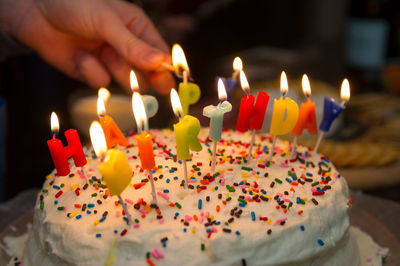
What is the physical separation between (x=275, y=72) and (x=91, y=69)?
3.11 meters

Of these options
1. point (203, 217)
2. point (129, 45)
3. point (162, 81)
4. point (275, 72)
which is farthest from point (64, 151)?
point (275, 72)

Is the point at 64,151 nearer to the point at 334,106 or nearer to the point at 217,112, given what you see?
the point at 217,112

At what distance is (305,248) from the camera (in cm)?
165

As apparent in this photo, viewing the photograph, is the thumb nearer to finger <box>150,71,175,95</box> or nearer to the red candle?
finger <box>150,71,175,95</box>

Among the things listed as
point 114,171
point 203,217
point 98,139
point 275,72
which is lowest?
point 275,72

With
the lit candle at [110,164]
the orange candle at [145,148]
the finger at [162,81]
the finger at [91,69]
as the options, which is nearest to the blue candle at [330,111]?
the orange candle at [145,148]

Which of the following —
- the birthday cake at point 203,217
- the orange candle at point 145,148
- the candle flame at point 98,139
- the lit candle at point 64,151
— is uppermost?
the candle flame at point 98,139

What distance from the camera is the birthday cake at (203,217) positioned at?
1.56 m

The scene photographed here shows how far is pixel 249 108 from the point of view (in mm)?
1862

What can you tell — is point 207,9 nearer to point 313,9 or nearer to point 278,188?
point 313,9

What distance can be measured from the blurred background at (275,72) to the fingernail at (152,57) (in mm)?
977

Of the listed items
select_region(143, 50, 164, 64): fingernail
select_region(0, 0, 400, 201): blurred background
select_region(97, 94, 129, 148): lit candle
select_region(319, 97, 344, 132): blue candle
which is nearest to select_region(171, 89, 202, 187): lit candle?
select_region(97, 94, 129, 148): lit candle

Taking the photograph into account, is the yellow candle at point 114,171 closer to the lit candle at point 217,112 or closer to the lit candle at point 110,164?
the lit candle at point 110,164

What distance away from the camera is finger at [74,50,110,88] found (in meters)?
3.07
